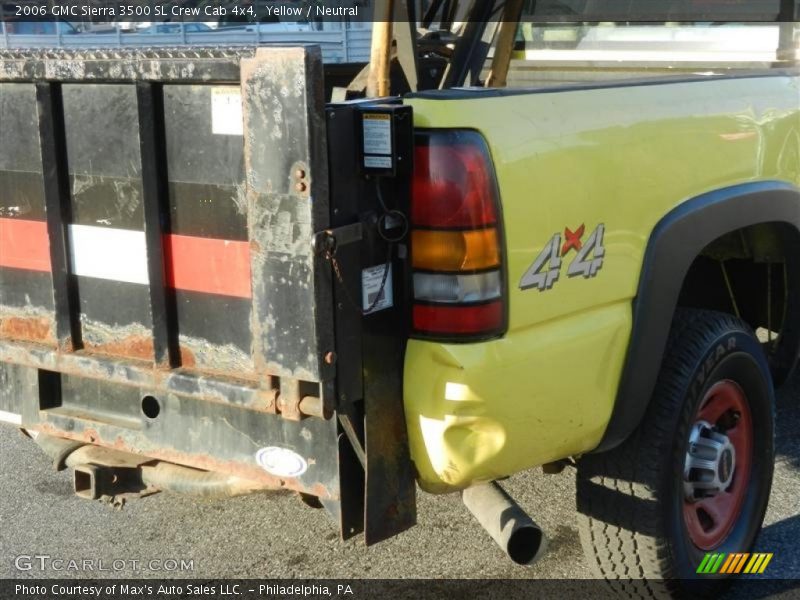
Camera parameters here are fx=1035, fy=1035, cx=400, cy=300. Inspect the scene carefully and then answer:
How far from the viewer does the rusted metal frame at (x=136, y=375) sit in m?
2.53

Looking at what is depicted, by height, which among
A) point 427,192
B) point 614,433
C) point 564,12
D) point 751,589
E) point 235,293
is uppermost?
point 564,12

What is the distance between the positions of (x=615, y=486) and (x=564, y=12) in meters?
2.61

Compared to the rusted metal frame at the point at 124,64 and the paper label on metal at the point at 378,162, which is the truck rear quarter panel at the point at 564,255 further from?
the rusted metal frame at the point at 124,64

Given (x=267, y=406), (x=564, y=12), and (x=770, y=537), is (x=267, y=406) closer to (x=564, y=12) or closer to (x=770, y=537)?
(x=770, y=537)

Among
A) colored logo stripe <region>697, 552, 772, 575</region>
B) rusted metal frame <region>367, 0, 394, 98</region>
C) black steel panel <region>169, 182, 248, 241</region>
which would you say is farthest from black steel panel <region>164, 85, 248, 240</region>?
rusted metal frame <region>367, 0, 394, 98</region>

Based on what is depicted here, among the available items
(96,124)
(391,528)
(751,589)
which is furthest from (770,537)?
(96,124)

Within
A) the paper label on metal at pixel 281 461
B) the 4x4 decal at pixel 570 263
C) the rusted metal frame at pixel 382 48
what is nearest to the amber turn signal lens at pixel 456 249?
the 4x4 decal at pixel 570 263

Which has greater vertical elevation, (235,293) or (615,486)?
(235,293)

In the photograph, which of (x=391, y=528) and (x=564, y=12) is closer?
(x=391, y=528)

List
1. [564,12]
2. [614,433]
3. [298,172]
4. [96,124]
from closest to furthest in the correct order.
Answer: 1. [298,172]
2. [96,124]
3. [614,433]
4. [564,12]

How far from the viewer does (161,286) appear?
2.65m

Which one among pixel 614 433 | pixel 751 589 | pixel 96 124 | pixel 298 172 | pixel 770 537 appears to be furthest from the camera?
pixel 770 537

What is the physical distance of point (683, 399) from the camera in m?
3.06

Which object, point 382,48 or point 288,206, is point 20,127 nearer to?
point 288,206
